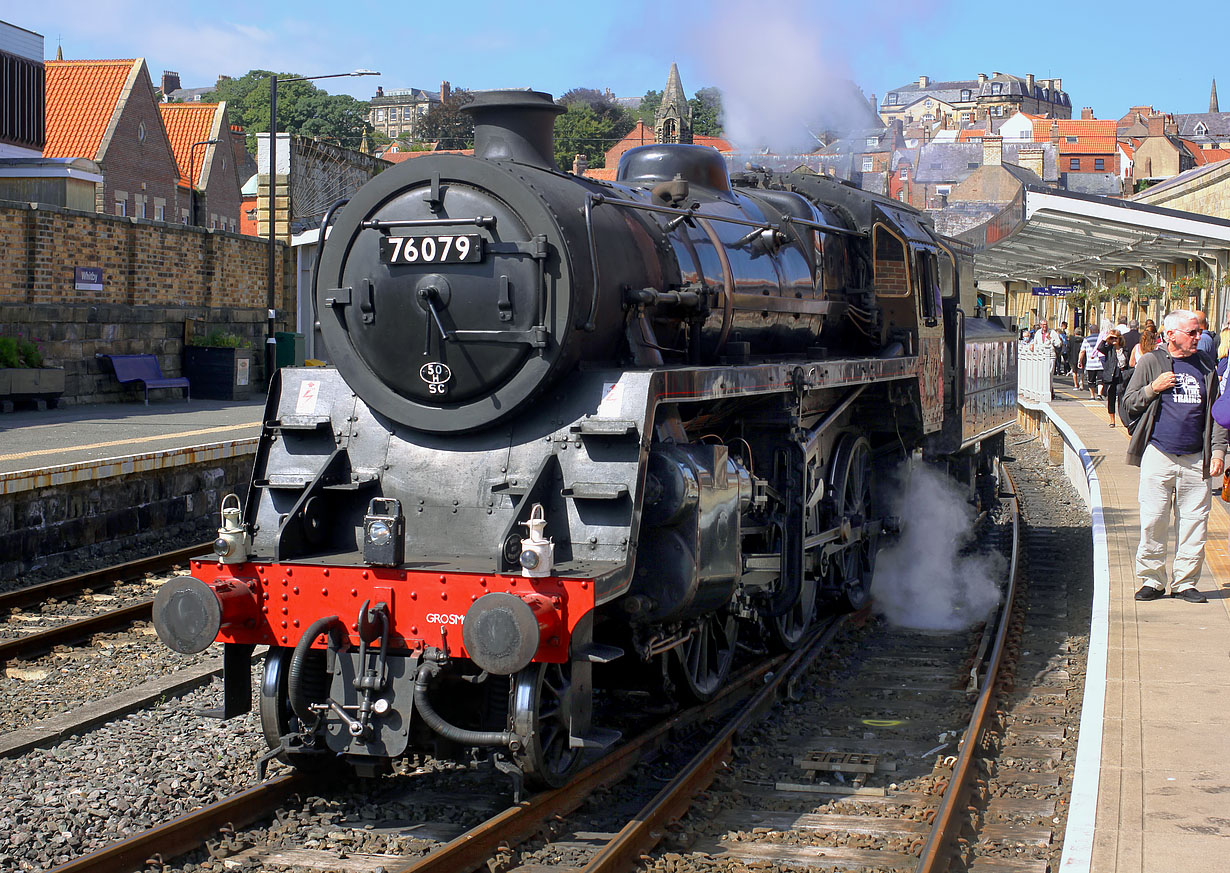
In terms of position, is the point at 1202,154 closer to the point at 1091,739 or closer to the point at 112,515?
the point at 112,515

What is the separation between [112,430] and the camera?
14984 mm

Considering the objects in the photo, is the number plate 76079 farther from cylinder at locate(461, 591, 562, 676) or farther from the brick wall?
the brick wall

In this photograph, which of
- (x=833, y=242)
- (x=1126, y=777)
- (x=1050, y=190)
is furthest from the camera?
(x=1050, y=190)

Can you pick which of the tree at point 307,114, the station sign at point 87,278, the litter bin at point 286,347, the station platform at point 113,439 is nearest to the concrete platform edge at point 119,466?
the station platform at point 113,439

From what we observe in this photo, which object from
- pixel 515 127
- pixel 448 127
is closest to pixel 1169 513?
pixel 515 127

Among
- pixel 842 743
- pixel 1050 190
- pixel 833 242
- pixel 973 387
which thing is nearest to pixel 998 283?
pixel 1050 190

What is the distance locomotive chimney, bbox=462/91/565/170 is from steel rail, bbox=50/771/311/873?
9.76 feet

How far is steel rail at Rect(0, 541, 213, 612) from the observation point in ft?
29.1

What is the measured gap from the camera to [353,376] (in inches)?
223

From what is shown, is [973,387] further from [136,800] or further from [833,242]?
[136,800]

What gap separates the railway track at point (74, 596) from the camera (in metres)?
7.57

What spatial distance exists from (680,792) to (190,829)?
1.91 metres

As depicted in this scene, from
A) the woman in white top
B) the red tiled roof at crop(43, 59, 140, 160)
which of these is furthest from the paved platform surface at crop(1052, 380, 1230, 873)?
the red tiled roof at crop(43, 59, 140, 160)

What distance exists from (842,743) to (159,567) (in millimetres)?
6488
